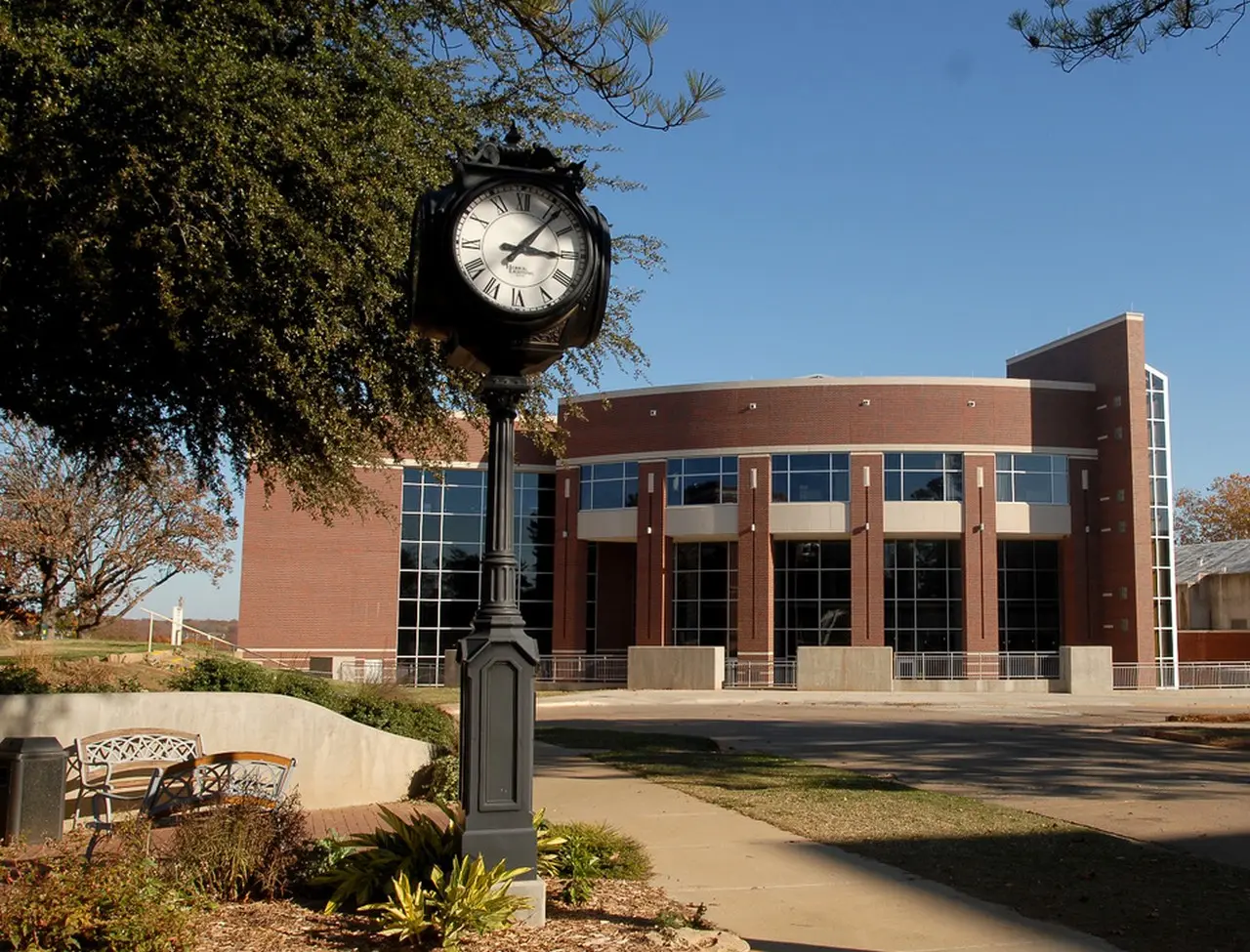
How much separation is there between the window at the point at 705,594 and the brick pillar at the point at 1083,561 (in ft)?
41.2

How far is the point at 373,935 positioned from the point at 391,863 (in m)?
0.65

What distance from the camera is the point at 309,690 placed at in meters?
13.4

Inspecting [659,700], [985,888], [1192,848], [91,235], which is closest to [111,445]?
[91,235]

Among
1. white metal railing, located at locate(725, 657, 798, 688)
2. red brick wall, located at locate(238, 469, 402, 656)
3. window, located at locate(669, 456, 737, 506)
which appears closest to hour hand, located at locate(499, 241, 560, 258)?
white metal railing, located at locate(725, 657, 798, 688)

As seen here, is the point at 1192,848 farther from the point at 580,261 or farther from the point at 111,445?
the point at 111,445

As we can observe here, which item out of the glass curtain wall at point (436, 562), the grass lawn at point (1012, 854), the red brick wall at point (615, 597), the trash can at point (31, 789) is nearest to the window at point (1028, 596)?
the red brick wall at point (615, 597)

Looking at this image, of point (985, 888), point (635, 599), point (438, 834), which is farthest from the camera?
point (635, 599)

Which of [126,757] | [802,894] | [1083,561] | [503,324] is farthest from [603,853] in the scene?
[1083,561]

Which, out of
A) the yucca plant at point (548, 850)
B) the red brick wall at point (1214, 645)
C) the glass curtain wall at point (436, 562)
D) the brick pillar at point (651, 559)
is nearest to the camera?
the yucca plant at point (548, 850)

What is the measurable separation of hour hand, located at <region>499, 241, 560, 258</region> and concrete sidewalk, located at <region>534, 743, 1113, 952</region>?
12.4 ft

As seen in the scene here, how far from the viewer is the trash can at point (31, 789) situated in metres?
8.71

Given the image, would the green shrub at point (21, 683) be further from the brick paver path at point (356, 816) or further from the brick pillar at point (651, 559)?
the brick pillar at point (651, 559)

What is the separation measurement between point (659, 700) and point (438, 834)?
2861 centimetres

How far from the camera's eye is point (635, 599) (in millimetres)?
47812
